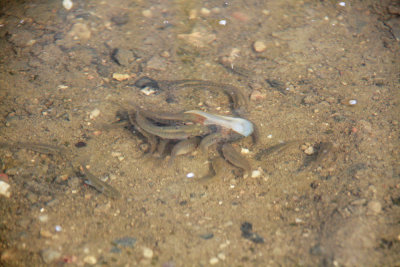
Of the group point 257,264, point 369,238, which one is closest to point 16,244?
point 257,264

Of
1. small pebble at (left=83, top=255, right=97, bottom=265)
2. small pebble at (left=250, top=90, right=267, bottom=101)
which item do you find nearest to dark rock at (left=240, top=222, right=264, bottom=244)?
small pebble at (left=83, top=255, right=97, bottom=265)

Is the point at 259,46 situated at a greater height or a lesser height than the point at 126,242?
greater

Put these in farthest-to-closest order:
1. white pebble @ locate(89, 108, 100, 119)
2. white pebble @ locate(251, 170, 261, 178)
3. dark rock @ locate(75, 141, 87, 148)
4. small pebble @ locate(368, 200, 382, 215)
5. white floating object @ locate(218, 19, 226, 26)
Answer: white floating object @ locate(218, 19, 226, 26) → white pebble @ locate(89, 108, 100, 119) → dark rock @ locate(75, 141, 87, 148) → white pebble @ locate(251, 170, 261, 178) → small pebble @ locate(368, 200, 382, 215)

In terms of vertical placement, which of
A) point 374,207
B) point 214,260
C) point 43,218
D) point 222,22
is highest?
point 222,22

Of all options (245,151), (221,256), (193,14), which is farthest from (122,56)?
(221,256)

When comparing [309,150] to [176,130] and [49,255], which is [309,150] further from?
[49,255]

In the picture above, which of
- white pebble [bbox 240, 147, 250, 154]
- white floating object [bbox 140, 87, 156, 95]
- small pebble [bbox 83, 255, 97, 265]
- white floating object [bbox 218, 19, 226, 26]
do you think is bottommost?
small pebble [bbox 83, 255, 97, 265]

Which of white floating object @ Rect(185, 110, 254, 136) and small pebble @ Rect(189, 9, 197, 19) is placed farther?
small pebble @ Rect(189, 9, 197, 19)

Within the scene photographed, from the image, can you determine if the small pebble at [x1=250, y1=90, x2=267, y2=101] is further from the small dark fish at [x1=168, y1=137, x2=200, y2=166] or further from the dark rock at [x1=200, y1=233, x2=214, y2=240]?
the dark rock at [x1=200, y1=233, x2=214, y2=240]
